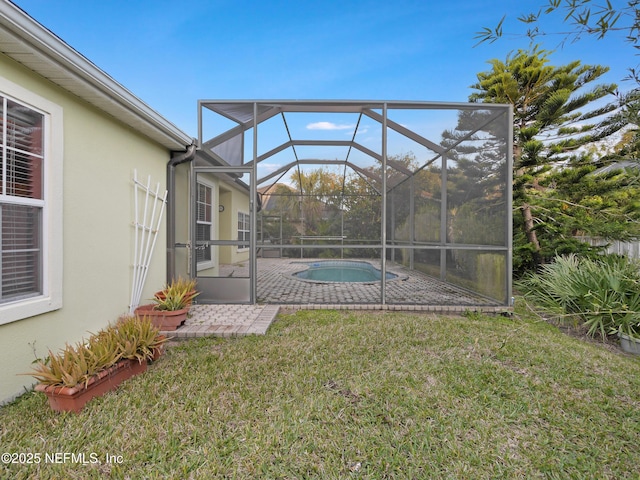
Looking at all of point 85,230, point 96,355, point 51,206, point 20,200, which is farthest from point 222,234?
point 96,355

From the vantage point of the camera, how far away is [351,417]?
2.02 meters

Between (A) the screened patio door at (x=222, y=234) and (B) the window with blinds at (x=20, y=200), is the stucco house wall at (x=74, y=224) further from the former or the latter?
(A) the screened patio door at (x=222, y=234)

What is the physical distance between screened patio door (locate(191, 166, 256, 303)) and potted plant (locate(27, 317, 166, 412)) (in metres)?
1.89

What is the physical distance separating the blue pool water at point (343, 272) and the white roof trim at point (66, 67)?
5081 millimetres

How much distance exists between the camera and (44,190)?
8.20ft

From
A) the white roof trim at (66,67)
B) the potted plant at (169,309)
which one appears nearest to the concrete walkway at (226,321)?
the potted plant at (169,309)

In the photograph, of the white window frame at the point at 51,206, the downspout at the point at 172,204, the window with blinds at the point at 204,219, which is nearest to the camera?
the white window frame at the point at 51,206

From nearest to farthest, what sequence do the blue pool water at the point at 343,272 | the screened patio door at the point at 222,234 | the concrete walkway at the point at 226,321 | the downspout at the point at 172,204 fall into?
the concrete walkway at the point at 226,321, the downspout at the point at 172,204, the screened patio door at the point at 222,234, the blue pool water at the point at 343,272

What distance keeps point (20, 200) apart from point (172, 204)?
2.23 meters

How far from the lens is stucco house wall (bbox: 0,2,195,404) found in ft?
7.39

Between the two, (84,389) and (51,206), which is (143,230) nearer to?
(51,206)

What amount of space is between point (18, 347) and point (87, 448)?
3.83 ft

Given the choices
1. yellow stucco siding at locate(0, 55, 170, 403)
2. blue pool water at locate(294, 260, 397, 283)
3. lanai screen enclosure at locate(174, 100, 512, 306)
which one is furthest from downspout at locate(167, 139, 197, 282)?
blue pool water at locate(294, 260, 397, 283)

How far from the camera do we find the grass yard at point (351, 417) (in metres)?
1.61
